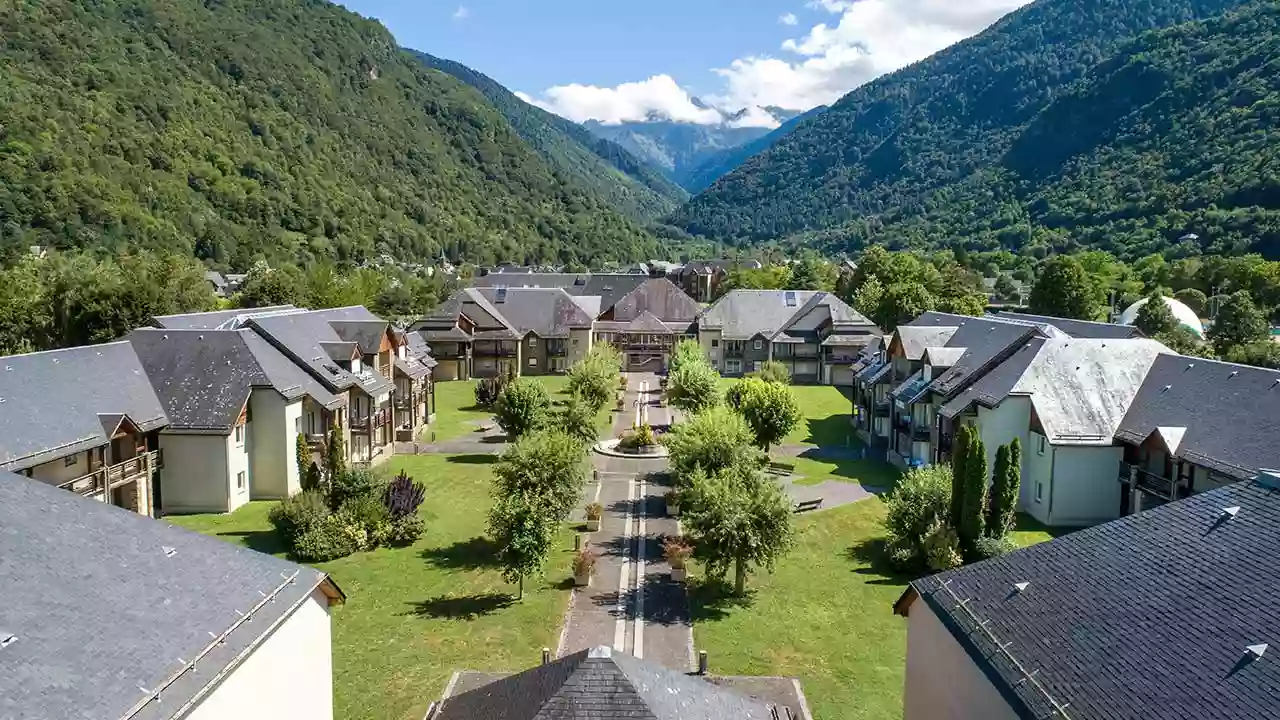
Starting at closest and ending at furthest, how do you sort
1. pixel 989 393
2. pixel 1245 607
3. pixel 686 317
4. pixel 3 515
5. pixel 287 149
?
pixel 1245 607, pixel 3 515, pixel 989 393, pixel 686 317, pixel 287 149

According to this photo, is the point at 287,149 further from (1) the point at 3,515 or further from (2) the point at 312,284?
(1) the point at 3,515

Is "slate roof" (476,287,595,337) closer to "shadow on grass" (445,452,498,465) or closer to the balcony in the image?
"shadow on grass" (445,452,498,465)

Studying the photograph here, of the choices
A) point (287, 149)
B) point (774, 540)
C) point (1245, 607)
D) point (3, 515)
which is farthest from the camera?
point (287, 149)

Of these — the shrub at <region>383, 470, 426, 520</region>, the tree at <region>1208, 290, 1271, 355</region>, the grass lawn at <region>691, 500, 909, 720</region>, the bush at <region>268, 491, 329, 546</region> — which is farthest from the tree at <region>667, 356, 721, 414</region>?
the tree at <region>1208, 290, 1271, 355</region>

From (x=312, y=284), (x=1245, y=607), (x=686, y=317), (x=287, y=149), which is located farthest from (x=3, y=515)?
(x=287, y=149)

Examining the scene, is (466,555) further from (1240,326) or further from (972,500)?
(1240,326)
